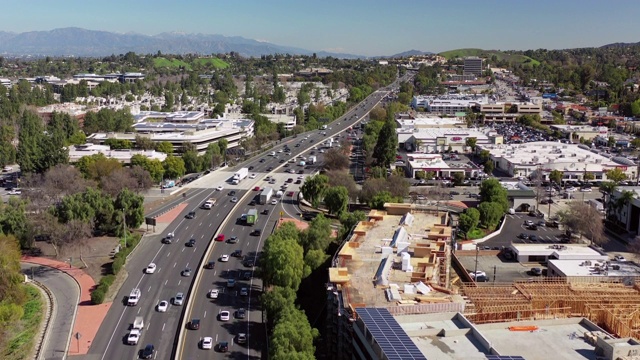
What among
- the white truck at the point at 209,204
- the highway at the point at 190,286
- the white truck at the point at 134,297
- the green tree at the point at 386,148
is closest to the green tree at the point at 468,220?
the highway at the point at 190,286

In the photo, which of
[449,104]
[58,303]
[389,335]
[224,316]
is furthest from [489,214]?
[449,104]

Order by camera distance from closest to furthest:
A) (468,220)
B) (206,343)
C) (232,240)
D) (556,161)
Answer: (206,343)
(232,240)
(468,220)
(556,161)

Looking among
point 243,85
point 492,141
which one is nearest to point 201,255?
point 492,141

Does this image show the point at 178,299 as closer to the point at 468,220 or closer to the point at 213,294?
the point at 213,294

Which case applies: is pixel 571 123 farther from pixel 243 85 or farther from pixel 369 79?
pixel 243 85

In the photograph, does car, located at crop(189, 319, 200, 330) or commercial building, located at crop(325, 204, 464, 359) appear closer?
commercial building, located at crop(325, 204, 464, 359)

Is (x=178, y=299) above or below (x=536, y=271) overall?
above

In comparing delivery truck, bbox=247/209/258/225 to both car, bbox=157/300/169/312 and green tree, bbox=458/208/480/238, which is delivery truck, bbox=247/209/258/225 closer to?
car, bbox=157/300/169/312

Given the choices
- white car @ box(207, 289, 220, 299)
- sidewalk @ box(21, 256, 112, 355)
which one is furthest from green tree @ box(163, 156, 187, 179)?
white car @ box(207, 289, 220, 299)
